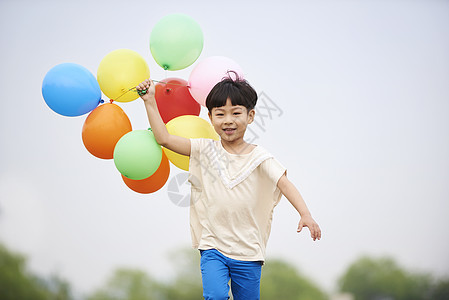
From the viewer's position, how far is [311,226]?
185cm

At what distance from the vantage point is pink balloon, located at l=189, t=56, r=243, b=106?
7.36ft

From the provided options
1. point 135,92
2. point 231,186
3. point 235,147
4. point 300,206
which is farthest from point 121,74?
point 300,206

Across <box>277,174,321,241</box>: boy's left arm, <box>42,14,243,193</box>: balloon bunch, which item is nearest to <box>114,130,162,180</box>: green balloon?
<box>42,14,243,193</box>: balloon bunch

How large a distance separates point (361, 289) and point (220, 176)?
4755mm

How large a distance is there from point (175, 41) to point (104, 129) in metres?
0.54

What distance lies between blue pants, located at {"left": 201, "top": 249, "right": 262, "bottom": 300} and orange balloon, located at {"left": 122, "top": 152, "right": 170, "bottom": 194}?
0.48 meters

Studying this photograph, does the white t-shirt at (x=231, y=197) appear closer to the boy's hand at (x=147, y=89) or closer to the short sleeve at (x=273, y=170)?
the short sleeve at (x=273, y=170)

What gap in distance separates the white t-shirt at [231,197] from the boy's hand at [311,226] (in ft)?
0.78

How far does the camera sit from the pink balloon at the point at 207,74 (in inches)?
88.3

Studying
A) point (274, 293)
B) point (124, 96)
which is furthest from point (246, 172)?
point (274, 293)

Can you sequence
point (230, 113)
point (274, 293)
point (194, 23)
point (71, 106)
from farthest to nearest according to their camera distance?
point (274, 293)
point (194, 23)
point (71, 106)
point (230, 113)

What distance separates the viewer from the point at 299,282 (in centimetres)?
607

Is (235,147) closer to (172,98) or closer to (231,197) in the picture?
(231,197)

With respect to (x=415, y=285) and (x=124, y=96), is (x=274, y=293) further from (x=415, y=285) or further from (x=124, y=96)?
(x=124, y=96)
